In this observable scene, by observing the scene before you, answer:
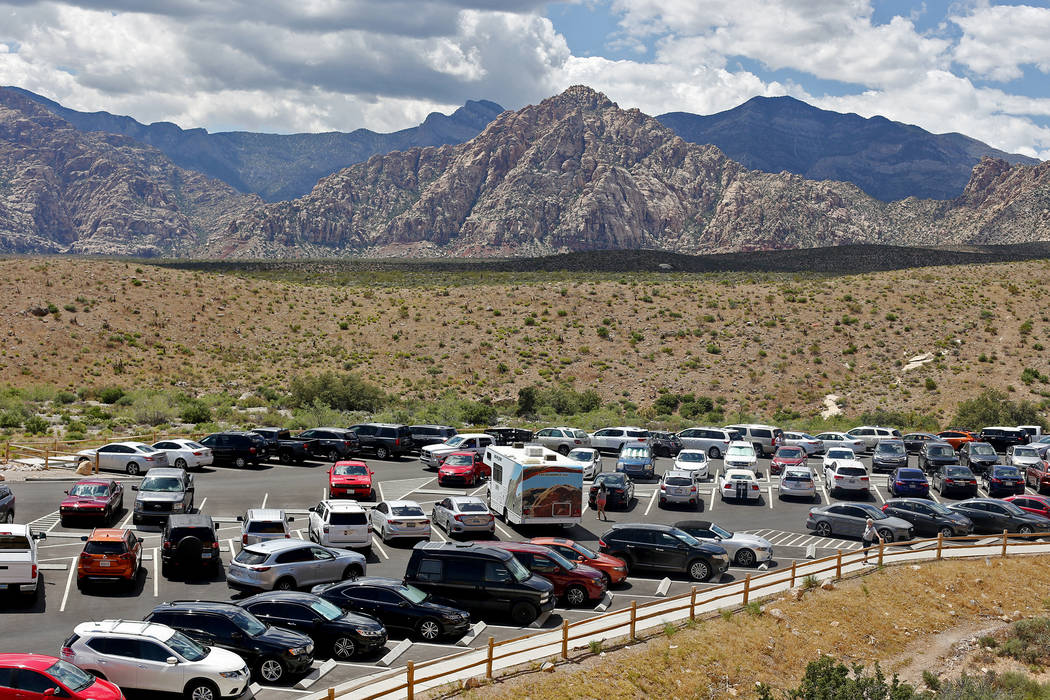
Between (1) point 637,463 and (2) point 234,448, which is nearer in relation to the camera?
(1) point 637,463

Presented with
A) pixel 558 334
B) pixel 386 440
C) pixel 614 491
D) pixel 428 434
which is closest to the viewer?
pixel 614 491

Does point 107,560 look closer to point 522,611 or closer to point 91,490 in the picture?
point 91,490

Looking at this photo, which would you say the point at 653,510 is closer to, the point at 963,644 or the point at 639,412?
the point at 963,644

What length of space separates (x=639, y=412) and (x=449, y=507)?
36.8 metres

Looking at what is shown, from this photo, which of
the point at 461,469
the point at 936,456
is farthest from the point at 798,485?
the point at 461,469

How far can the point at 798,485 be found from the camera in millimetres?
38031

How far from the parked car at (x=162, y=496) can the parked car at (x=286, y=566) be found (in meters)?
7.12

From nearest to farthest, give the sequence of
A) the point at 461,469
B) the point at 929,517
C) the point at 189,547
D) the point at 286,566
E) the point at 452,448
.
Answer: the point at 286,566
the point at 189,547
the point at 929,517
the point at 461,469
the point at 452,448

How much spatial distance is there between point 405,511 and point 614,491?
893 centimetres

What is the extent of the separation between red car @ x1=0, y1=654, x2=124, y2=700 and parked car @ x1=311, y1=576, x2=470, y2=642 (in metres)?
6.18

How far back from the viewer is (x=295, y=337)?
83750 millimetres

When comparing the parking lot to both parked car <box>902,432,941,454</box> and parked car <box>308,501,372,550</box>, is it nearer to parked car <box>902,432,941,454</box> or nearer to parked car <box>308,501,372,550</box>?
parked car <box>308,501,372,550</box>

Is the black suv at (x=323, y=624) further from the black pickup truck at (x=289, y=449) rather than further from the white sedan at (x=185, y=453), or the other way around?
the black pickup truck at (x=289, y=449)

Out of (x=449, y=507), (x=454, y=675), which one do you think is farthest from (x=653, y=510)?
(x=454, y=675)
